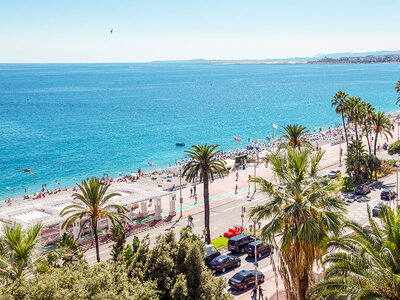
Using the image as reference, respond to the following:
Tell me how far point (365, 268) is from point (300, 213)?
8.78 ft

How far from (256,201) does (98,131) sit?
71.8 m

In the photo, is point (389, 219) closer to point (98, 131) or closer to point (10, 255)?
point (10, 255)

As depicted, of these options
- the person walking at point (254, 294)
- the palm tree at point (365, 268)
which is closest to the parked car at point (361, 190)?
the person walking at point (254, 294)

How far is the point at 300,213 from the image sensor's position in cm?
1364

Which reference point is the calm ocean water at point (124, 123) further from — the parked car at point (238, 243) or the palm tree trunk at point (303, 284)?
the palm tree trunk at point (303, 284)

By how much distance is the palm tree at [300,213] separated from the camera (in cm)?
1364

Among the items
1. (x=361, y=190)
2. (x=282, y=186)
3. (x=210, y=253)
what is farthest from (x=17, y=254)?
(x=361, y=190)

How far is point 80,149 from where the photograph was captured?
3410 inches

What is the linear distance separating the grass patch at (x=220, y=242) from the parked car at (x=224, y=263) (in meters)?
3.80

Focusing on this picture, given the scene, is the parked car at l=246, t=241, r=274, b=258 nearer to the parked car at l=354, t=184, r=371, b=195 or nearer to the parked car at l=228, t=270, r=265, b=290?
the parked car at l=228, t=270, r=265, b=290

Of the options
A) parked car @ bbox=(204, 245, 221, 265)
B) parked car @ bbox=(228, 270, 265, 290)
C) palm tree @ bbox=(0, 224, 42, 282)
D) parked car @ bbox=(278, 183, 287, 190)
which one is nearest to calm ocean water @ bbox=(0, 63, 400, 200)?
parked car @ bbox=(204, 245, 221, 265)

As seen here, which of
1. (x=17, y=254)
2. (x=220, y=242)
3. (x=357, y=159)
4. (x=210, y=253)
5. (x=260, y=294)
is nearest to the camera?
A: (x=17, y=254)

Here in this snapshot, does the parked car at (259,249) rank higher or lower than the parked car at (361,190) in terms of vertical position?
higher

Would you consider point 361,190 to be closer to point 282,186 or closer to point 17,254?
point 282,186
